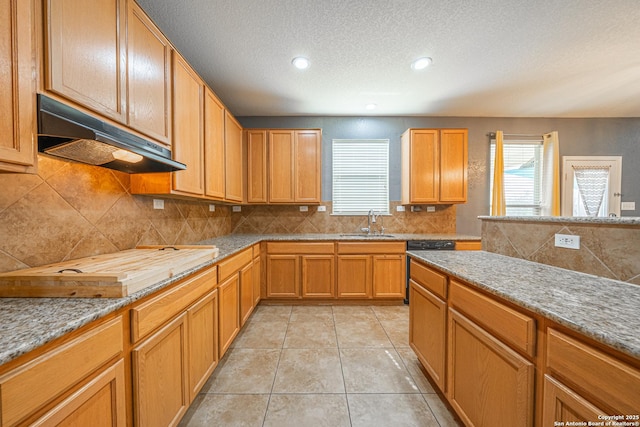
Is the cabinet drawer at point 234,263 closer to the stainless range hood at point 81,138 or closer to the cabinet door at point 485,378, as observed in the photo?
the stainless range hood at point 81,138

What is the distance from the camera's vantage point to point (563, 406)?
72 cm

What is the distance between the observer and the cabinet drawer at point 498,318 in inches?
32.6

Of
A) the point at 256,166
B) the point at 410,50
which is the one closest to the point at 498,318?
the point at 410,50

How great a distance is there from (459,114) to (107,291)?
4392 mm

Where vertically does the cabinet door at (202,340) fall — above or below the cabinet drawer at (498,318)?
below

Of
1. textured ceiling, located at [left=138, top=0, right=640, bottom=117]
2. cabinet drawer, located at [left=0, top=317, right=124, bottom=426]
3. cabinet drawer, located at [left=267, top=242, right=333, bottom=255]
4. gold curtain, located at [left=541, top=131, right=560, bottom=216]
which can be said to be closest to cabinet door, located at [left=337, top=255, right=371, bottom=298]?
cabinet drawer, located at [left=267, top=242, right=333, bottom=255]

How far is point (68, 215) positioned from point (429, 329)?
229 centimetres

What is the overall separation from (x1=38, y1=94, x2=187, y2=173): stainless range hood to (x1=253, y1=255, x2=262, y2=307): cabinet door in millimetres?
1628

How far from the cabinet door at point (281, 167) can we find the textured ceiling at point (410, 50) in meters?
0.46

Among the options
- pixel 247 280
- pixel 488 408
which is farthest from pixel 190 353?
pixel 488 408

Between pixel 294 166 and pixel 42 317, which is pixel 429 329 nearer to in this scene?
pixel 42 317

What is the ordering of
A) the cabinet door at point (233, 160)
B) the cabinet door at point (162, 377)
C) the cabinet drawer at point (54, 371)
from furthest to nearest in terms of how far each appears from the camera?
the cabinet door at point (233, 160) < the cabinet door at point (162, 377) < the cabinet drawer at point (54, 371)

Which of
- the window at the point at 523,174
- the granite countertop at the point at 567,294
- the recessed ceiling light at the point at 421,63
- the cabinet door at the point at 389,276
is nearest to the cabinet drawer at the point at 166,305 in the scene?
the granite countertop at the point at 567,294

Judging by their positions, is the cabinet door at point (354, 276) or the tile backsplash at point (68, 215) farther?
the cabinet door at point (354, 276)
